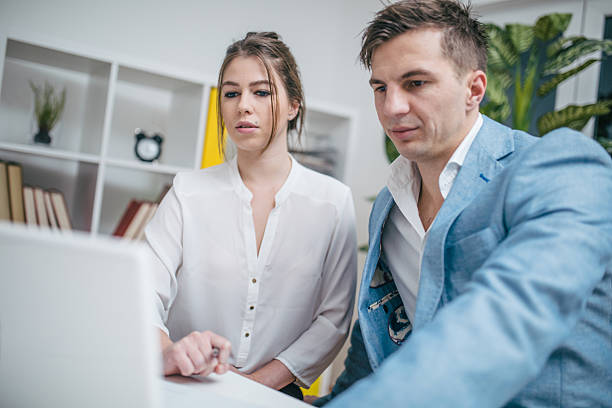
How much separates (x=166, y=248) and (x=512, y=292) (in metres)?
1.00

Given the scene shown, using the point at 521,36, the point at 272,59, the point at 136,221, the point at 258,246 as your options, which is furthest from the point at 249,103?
the point at 521,36

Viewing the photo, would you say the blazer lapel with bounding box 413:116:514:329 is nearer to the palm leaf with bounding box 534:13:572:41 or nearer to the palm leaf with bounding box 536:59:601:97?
the palm leaf with bounding box 536:59:601:97

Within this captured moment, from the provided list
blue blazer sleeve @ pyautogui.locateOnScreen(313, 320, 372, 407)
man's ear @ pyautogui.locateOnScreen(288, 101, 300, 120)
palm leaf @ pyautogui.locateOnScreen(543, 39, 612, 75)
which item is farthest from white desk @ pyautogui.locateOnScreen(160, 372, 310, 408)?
palm leaf @ pyautogui.locateOnScreen(543, 39, 612, 75)

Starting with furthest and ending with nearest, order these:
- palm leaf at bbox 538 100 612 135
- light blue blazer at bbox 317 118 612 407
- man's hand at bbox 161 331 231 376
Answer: palm leaf at bbox 538 100 612 135 → man's hand at bbox 161 331 231 376 → light blue blazer at bbox 317 118 612 407

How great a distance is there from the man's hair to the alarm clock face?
164cm

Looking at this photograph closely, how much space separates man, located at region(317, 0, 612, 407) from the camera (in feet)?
1.96

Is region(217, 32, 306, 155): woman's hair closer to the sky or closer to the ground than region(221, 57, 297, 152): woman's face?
closer to the sky

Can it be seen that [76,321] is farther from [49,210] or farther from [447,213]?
[49,210]

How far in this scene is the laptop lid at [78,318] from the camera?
48cm

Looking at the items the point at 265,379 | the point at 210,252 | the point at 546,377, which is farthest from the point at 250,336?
the point at 546,377

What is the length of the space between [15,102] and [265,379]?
2.01 metres

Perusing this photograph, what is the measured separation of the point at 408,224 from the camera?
119cm

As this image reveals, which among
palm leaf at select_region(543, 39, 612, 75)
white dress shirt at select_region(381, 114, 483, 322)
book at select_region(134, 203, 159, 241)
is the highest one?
palm leaf at select_region(543, 39, 612, 75)

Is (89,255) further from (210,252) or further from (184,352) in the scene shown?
(210,252)
